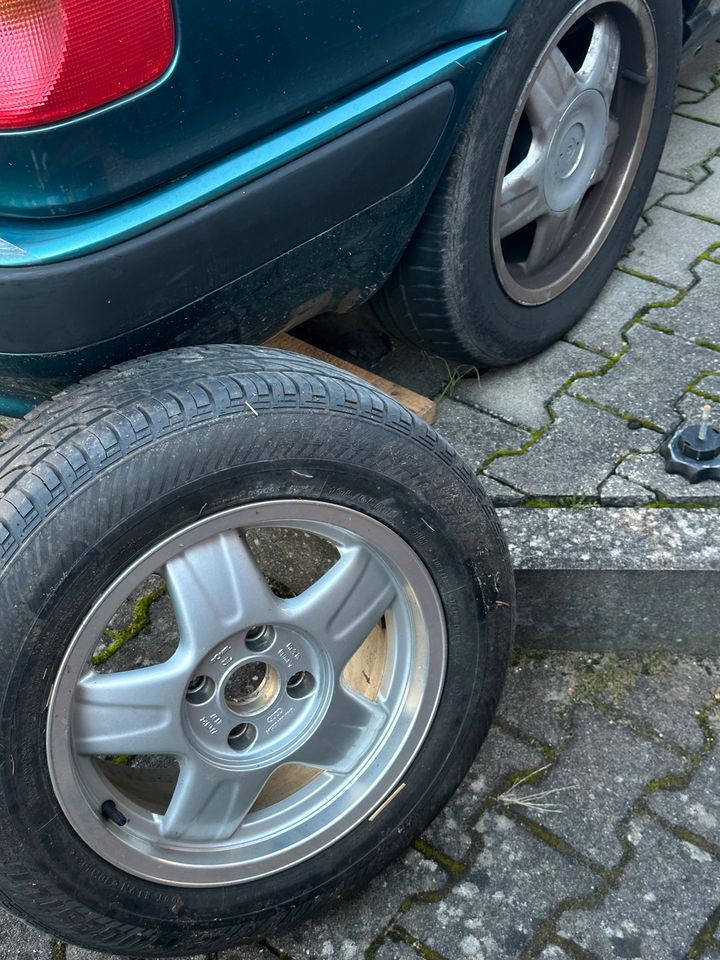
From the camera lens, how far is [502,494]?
2.56 m

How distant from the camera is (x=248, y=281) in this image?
1953 millimetres

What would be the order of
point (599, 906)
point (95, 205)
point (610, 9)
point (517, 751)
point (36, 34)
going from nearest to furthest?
point (36, 34) → point (95, 205) → point (599, 906) → point (517, 751) → point (610, 9)

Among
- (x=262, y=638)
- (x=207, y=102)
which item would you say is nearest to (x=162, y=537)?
(x=262, y=638)

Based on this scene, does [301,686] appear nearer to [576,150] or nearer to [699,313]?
[576,150]

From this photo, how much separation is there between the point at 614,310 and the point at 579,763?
1407 millimetres

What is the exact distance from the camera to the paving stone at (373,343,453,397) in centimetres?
292

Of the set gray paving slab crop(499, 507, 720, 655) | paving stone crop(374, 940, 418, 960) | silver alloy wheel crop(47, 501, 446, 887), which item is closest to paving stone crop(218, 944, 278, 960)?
paving stone crop(374, 940, 418, 960)

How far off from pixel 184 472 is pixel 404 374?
1.39 m

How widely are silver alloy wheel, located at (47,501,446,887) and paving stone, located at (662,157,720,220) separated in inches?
82.6

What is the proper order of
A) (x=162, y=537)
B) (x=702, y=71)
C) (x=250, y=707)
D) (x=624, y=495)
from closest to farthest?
1. (x=162, y=537)
2. (x=250, y=707)
3. (x=624, y=495)
4. (x=702, y=71)

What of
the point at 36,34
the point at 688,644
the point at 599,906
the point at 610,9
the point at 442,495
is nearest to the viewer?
the point at 36,34

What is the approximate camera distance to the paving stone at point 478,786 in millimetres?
2186

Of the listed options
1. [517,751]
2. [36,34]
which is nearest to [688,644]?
[517,751]

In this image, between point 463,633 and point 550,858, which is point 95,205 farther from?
point 550,858
